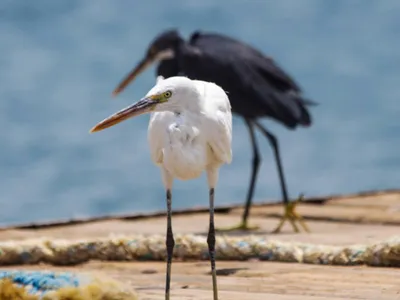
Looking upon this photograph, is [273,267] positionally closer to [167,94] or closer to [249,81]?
[167,94]

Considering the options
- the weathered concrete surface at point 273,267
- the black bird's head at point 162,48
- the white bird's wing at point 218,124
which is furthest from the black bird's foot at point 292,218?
the white bird's wing at point 218,124

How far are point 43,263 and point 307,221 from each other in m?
2.02

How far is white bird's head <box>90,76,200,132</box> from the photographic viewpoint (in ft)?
12.7

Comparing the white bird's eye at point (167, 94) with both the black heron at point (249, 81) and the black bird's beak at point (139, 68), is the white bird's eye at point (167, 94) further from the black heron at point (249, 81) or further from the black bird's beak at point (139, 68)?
the black bird's beak at point (139, 68)

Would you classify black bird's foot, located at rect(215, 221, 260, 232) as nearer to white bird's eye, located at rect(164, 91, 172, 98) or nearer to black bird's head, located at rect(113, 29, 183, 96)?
black bird's head, located at rect(113, 29, 183, 96)

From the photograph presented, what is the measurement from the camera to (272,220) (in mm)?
6926

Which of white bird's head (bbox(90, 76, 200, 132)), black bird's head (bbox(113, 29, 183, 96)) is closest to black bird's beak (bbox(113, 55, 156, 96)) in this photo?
black bird's head (bbox(113, 29, 183, 96))

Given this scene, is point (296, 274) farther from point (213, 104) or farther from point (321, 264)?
point (213, 104)

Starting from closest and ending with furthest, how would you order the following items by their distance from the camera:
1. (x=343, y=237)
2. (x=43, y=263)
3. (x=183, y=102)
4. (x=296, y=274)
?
(x=183, y=102)
(x=296, y=274)
(x=43, y=263)
(x=343, y=237)

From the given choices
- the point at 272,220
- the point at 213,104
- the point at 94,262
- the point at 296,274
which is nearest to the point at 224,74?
the point at 272,220

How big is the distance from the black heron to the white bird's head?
263 centimetres

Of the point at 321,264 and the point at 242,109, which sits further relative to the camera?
the point at 242,109

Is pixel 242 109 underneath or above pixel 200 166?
above

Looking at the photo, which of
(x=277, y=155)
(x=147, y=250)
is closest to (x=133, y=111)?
(x=147, y=250)
